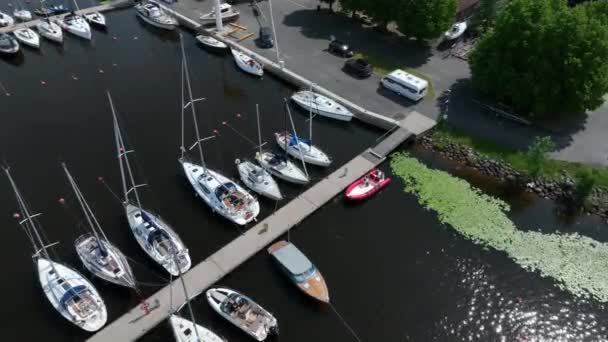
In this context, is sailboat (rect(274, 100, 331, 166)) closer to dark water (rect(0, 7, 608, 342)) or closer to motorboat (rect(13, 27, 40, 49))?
dark water (rect(0, 7, 608, 342))

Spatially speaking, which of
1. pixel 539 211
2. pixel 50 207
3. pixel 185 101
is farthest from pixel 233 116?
pixel 539 211

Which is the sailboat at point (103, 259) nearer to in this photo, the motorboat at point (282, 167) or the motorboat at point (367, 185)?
the motorboat at point (282, 167)

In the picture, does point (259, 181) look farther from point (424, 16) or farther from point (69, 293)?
point (424, 16)

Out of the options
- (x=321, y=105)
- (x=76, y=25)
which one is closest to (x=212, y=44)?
(x=76, y=25)

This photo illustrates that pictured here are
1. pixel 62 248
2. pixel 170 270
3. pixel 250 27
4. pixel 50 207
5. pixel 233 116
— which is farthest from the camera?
pixel 250 27

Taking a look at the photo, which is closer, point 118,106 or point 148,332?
point 148,332

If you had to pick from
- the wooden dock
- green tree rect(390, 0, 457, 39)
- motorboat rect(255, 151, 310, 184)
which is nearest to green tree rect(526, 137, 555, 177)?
motorboat rect(255, 151, 310, 184)

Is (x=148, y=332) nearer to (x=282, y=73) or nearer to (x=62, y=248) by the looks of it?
(x=62, y=248)
